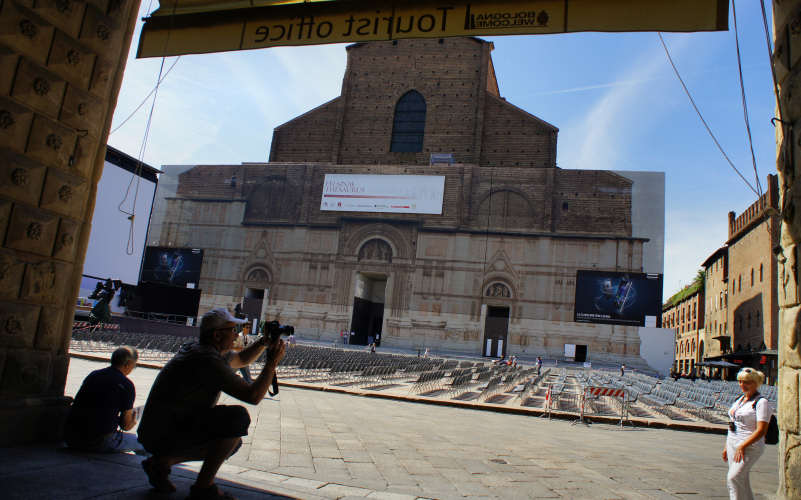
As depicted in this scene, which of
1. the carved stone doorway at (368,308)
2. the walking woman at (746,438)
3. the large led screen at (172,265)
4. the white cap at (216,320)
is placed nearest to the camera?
the white cap at (216,320)

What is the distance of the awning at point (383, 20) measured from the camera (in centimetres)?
422

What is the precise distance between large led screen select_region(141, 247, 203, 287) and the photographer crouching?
38668 mm

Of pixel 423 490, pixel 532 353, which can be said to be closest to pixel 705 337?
pixel 532 353

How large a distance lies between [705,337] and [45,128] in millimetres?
48545

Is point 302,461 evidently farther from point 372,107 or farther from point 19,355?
point 372,107

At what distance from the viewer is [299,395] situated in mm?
9070

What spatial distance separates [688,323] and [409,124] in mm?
34069

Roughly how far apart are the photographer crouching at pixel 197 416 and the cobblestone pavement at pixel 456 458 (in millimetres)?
792

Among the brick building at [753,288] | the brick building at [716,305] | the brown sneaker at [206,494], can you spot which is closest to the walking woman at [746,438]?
the brown sneaker at [206,494]

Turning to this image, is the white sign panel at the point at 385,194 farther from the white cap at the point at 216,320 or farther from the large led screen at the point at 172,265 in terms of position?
the white cap at the point at 216,320

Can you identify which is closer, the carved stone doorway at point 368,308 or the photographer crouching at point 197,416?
the photographer crouching at point 197,416

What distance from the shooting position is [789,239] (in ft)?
10.7

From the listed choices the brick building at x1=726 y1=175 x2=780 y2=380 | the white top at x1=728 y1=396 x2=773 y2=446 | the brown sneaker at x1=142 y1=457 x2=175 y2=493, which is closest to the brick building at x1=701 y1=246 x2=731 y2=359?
the brick building at x1=726 y1=175 x2=780 y2=380

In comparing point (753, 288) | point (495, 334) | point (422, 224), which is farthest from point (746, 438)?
point (753, 288)
